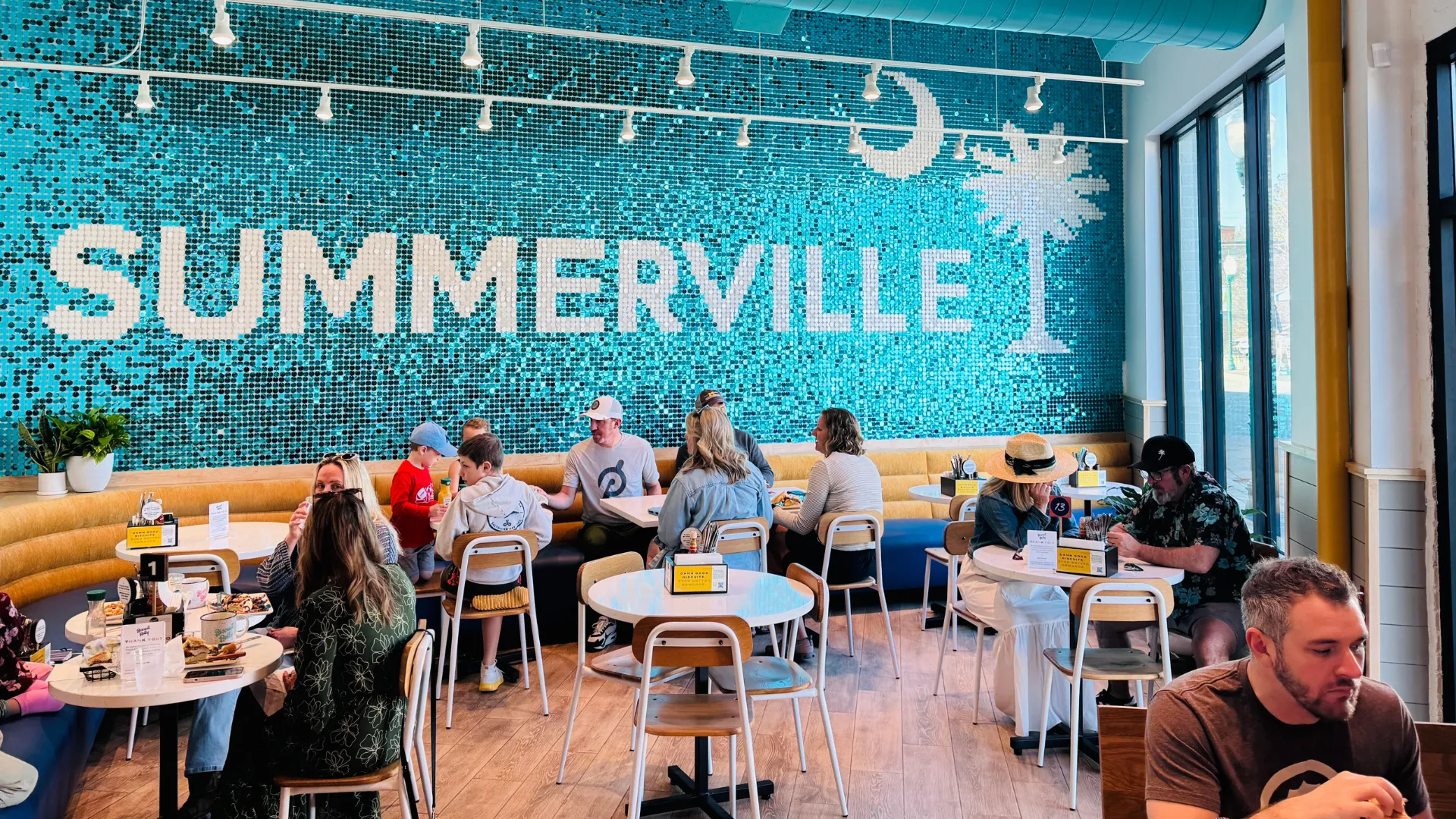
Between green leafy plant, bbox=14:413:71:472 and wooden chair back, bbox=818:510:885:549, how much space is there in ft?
15.2

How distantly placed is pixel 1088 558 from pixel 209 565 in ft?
12.3

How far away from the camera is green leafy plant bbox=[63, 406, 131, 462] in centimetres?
603

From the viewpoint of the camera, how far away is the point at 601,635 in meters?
5.81

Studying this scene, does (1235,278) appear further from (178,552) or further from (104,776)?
(104,776)

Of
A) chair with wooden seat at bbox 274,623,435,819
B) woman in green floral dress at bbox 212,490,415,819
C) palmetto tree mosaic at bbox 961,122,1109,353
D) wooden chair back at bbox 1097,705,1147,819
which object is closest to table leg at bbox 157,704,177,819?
woman in green floral dress at bbox 212,490,415,819

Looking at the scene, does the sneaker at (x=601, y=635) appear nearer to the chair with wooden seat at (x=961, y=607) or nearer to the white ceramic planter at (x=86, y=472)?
the chair with wooden seat at (x=961, y=607)

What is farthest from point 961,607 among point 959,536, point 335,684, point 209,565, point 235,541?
point 235,541

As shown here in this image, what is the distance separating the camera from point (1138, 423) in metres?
8.05

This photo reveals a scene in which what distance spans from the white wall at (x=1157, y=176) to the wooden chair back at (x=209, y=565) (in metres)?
5.41

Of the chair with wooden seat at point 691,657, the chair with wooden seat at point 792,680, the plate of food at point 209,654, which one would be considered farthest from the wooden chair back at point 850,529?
the plate of food at point 209,654

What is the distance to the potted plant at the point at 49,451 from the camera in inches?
237

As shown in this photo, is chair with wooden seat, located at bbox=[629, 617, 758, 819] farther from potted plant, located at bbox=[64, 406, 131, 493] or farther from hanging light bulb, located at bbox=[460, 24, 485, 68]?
potted plant, located at bbox=[64, 406, 131, 493]

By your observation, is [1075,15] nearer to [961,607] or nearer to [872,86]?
[872,86]

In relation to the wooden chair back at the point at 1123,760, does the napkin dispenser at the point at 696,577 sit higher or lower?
higher
